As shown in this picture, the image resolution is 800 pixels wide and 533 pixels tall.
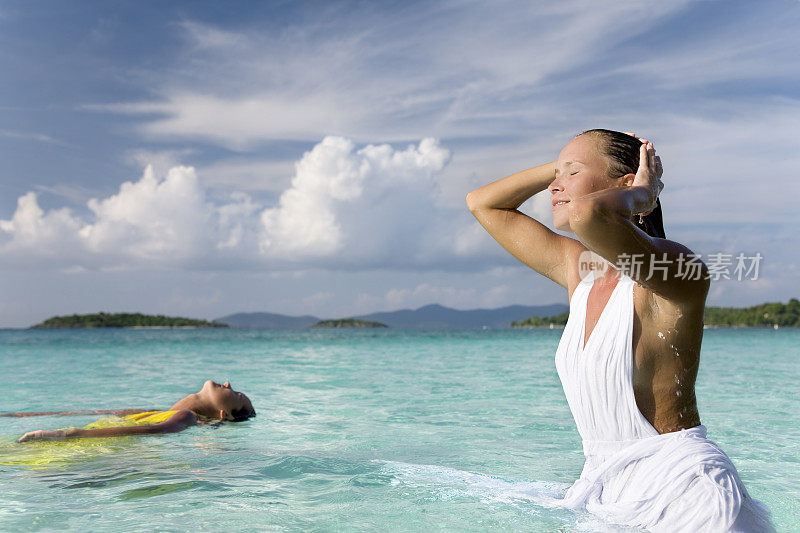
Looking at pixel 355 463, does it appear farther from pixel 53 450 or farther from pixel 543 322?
pixel 543 322

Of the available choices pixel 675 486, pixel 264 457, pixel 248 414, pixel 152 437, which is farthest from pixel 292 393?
pixel 675 486

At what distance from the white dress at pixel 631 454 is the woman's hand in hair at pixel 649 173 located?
1.29 ft

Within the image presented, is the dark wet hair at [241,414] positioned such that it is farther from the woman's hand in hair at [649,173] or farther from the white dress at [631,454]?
the woman's hand in hair at [649,173]

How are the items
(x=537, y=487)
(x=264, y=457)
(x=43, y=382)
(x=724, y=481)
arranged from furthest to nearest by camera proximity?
(x=43, y=382) < (x=264, y=457) < (x=537, y=487) < (x=724, y=481)

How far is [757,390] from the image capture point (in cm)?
1119

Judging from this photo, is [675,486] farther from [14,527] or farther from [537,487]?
[14,527]

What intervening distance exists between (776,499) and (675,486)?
282 cm

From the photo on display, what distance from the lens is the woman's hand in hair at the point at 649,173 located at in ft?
6.19

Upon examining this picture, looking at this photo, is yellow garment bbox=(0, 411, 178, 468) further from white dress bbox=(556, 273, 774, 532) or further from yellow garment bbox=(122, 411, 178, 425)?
white dress bbox=(556, 273, 774, 532)

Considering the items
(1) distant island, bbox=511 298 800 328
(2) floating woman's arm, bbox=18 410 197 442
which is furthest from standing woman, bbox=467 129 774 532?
(1) distant island, bbox=511 298 800 328

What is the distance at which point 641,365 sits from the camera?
2.11 meters

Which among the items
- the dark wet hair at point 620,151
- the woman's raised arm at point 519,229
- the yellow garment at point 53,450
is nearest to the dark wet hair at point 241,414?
the yellow garment at point 53,450

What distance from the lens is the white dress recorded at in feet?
6.75

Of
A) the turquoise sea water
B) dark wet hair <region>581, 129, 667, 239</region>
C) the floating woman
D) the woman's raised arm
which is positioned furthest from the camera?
the floating woman
